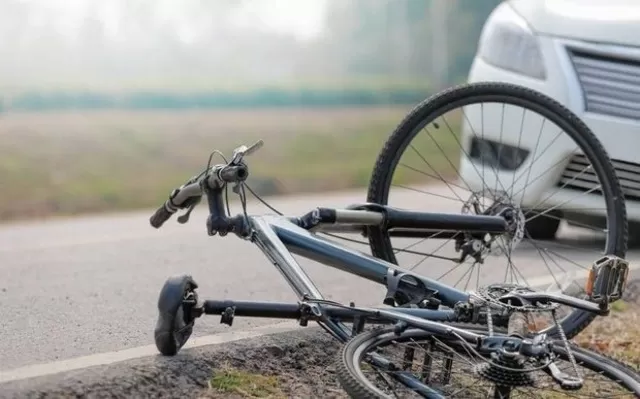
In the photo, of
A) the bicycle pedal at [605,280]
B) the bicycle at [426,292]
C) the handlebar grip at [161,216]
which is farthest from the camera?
the handlebar grip at [161,216]

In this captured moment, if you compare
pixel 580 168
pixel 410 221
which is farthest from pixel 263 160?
pixel 410 221

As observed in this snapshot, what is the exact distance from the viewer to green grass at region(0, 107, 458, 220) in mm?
9016

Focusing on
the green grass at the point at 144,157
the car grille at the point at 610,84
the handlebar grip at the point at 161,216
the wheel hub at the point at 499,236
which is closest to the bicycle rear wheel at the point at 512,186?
the wheel hub at the point at 499,236

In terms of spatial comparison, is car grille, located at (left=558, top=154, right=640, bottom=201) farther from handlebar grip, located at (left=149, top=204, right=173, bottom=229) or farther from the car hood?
handlebar grip, located at (left=149, top=204, right=173, bottom=229)

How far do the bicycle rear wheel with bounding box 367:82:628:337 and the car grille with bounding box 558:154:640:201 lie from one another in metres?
0.01

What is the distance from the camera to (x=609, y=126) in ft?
17.9

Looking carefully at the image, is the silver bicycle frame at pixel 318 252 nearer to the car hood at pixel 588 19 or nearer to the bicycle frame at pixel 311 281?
the bicycle frame at pixel 311 281

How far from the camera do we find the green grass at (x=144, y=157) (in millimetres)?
9016

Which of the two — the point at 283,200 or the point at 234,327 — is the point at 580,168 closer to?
the point at 234,327

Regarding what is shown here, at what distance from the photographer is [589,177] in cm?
459

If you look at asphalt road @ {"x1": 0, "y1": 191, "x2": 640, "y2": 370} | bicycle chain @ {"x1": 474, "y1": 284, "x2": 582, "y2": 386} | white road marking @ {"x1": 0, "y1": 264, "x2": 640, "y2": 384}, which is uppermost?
bicycle chain @ {"x1": 474, "y1": 284, "x2": 582, "y2": 386}

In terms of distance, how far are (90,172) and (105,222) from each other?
209 cm

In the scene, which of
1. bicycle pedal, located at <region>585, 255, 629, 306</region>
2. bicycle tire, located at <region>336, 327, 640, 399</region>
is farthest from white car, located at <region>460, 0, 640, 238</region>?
bicycle tire, located at <region>336, 327, 640, 399</region>

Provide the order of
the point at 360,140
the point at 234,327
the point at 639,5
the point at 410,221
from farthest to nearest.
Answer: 1. the point at 360,140
2. the point at 639,5
3. the point at 234,327
4. the point at 410,221
